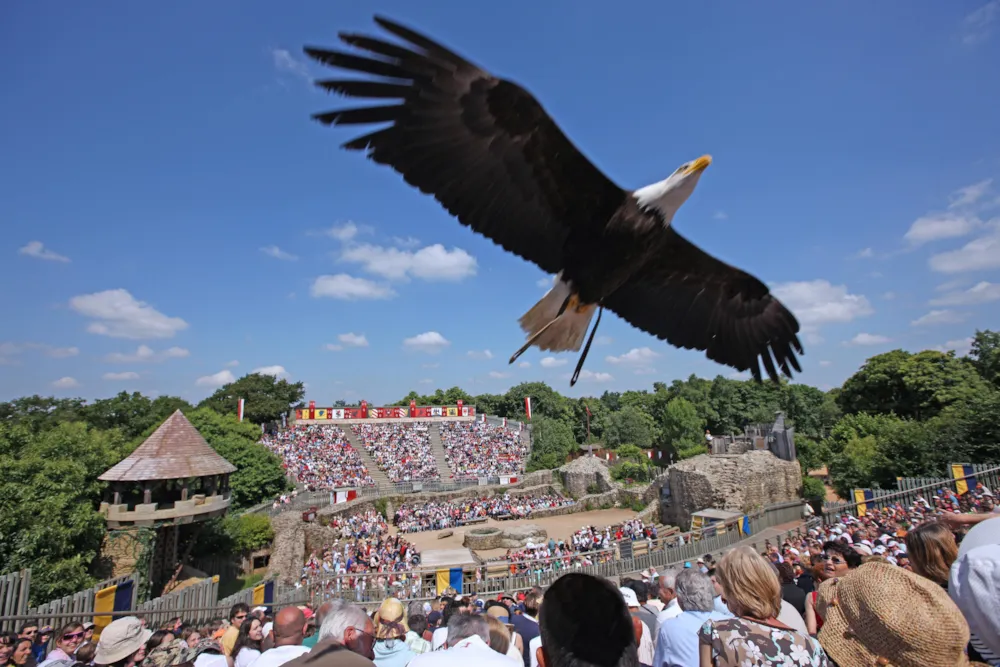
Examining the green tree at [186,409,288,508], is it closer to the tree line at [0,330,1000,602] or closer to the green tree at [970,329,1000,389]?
the tree line at [0,330,1000,602]

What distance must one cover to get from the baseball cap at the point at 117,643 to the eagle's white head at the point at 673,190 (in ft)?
14.2

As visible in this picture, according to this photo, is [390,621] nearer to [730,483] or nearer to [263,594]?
[263,594]

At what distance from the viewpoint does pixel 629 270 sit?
10.9 feet

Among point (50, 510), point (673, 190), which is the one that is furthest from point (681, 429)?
point (673, 190)

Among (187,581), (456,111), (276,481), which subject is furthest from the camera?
(276,481)

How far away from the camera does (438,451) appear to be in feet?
126

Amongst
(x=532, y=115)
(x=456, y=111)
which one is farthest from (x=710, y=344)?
(x=456, y=111)

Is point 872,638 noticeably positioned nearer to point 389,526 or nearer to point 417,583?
point 417,583

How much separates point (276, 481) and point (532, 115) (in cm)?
2605

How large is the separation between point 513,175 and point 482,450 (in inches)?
1438

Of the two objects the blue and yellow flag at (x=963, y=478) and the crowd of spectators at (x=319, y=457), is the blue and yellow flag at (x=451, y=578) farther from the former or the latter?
the crowd of spectators at (x=319, y=457)

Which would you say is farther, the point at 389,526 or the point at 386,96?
the point at 389,526

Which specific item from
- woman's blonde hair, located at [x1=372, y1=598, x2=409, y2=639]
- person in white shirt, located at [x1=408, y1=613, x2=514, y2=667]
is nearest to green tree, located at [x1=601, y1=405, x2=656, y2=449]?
woman's blonde hair, located at [x1=372, y1=598, x2=409, y2=639]

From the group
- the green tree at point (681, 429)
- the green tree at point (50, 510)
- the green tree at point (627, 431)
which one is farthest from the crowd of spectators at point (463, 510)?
the green tree at point (627, 431)
